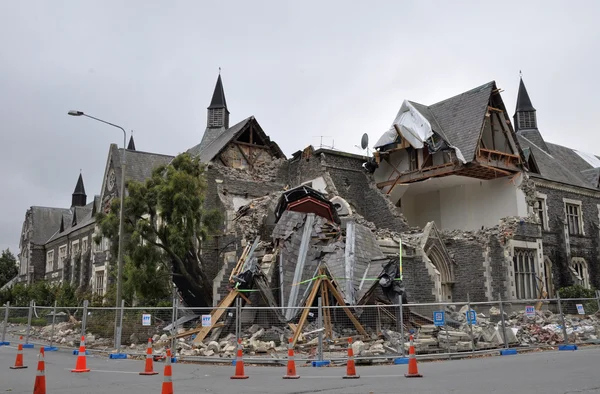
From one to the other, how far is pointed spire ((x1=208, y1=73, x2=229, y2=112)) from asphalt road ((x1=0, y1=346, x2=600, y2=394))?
36010 mm

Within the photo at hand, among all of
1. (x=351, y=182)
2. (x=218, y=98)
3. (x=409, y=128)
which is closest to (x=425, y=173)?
(x=409, y=128)

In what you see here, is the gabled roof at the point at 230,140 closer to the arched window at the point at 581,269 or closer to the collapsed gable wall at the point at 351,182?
the collapsed gable wall at the point at 351,182

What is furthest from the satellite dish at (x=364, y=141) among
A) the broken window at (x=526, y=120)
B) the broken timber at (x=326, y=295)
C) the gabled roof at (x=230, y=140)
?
the broken window at (x=526, y=120)

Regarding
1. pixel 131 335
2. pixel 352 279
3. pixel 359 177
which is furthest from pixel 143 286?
pixel 359 177

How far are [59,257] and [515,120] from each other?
1715 inches

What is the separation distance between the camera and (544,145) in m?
43.2

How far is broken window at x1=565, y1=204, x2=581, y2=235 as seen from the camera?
37.4 m

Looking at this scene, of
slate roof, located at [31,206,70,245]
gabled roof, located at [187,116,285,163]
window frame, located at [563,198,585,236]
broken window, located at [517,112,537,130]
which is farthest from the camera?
slate roof, located at [31,206,70,245]

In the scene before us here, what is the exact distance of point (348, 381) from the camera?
1048 centimetres

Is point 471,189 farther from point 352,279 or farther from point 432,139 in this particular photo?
point 352,279

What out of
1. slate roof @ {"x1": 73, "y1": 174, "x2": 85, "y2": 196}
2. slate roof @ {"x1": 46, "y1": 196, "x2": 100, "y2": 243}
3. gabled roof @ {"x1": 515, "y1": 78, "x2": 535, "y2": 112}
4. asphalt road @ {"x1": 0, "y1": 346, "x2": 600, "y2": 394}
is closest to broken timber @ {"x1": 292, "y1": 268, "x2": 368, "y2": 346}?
asphalt road @ {"x1": 0, "y1": 346, "x2": 600, "y2": 394}

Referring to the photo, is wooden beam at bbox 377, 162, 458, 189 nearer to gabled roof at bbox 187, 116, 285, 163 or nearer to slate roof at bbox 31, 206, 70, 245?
gabled roof at bbox 187, 116, 285, 163

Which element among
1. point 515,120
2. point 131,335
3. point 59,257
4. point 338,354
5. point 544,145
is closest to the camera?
point 338,354

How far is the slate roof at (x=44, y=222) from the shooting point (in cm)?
6219
